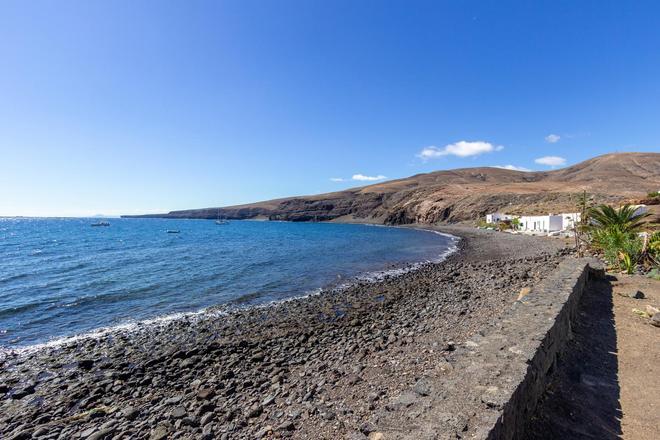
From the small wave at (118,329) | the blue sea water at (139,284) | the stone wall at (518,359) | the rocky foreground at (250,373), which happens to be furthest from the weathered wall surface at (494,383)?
the blue sea water at (139,284)

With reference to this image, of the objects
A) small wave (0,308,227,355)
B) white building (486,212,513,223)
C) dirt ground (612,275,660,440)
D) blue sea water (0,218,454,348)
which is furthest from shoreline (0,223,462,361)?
white building (486,212,513,223)

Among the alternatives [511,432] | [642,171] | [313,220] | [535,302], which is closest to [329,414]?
[511,432]

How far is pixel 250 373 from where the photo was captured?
8398 millimetres

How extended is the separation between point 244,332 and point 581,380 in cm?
1010

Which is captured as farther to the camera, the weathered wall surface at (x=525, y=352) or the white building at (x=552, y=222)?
the white building at (x=552, y=222)

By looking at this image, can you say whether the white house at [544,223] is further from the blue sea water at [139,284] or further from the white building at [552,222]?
the blue sea water at [139,284]

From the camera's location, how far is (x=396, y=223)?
122 metres

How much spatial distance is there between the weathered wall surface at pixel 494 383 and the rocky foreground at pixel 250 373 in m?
0.23

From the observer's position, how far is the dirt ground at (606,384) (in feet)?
14.5

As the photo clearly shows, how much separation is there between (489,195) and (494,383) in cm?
11171

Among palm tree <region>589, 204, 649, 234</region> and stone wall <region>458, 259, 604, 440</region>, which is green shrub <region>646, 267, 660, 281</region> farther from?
stone wall <region>458, 259, 604, 440</region>

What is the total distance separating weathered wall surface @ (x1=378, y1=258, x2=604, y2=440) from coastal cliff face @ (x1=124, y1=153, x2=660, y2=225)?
221ft

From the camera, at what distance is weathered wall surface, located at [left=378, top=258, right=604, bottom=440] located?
3389 millimetres

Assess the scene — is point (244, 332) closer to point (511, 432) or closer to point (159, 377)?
point (159, 377)
